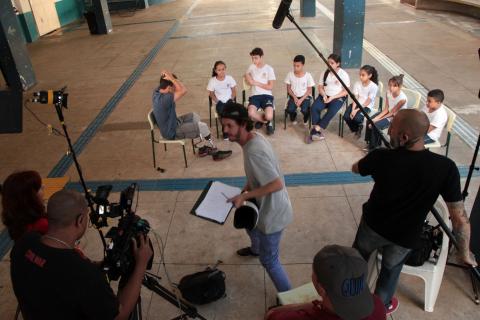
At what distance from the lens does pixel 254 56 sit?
590 centimetres

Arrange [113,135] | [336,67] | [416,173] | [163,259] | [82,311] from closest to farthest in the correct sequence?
[82,311] < [416,173] < [163,259] < [336,67] < [113,135]

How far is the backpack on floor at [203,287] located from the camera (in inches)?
125

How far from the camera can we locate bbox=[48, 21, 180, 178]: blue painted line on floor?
5579mm

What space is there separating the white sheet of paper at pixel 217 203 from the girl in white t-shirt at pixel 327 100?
3.15 metres

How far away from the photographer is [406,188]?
235 centimetres

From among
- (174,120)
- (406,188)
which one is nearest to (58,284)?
(406,188)

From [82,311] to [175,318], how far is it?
4.52 feet

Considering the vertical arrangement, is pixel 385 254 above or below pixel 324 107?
above

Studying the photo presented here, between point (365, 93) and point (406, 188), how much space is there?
3499 mm

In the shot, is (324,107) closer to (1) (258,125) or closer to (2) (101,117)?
(1) (258,125)

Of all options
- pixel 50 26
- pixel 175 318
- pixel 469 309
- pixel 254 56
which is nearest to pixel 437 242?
pixel 469 309

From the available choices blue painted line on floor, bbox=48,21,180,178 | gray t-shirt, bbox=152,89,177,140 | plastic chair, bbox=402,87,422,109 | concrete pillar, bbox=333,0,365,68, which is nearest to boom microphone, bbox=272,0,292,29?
gray t-shirt, bbox=152,89,177,140

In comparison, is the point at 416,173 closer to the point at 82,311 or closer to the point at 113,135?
Result: the point at 82,311

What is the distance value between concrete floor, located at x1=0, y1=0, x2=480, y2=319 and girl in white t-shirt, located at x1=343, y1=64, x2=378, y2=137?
302 millimetres
